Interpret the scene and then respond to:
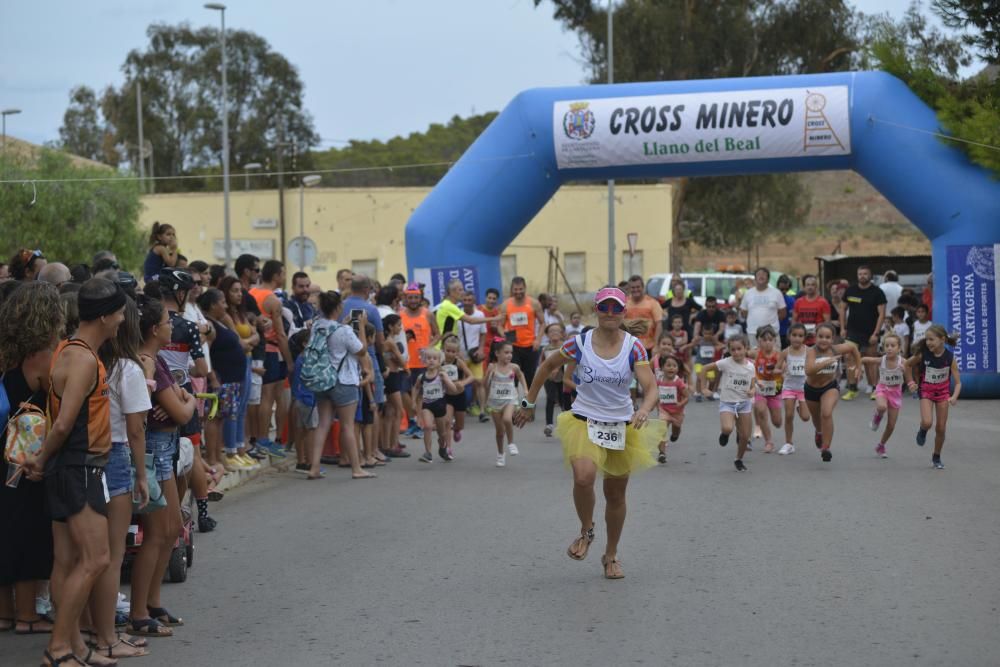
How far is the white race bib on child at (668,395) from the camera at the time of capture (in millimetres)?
13938

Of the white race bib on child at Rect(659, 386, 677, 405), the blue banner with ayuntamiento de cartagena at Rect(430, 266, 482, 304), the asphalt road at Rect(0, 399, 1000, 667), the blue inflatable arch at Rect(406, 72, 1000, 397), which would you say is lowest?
the asphalt road at Rect(0, 399, 1000, 667)

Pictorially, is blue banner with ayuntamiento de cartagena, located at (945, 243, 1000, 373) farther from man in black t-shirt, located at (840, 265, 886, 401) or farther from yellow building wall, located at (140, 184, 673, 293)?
yellow building wall, located at (140, 184, 673, 293)

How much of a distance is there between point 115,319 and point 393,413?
854cm

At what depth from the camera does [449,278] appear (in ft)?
68.0

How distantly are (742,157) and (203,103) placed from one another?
169ft

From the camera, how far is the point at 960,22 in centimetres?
2105

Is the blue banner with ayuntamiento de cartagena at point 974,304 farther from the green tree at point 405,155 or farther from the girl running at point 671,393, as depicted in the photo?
the green tree at point 405,155

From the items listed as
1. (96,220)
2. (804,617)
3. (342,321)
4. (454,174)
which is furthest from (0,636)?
(96,220)

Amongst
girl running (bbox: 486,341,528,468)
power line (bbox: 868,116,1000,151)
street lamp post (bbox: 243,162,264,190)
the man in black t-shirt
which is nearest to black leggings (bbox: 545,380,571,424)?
girl running (bbox: 486,341,528,468)

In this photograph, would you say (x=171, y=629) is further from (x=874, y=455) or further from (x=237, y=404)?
(x=874, y=455)

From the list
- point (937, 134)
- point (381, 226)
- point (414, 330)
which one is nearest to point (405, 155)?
point (381, 226)

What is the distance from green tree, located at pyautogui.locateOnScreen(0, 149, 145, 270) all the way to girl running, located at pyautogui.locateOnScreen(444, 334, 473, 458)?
94.9 ft

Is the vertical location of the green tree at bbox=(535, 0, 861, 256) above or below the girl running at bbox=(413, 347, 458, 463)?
above

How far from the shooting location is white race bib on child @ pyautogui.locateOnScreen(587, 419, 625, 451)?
320 inches
